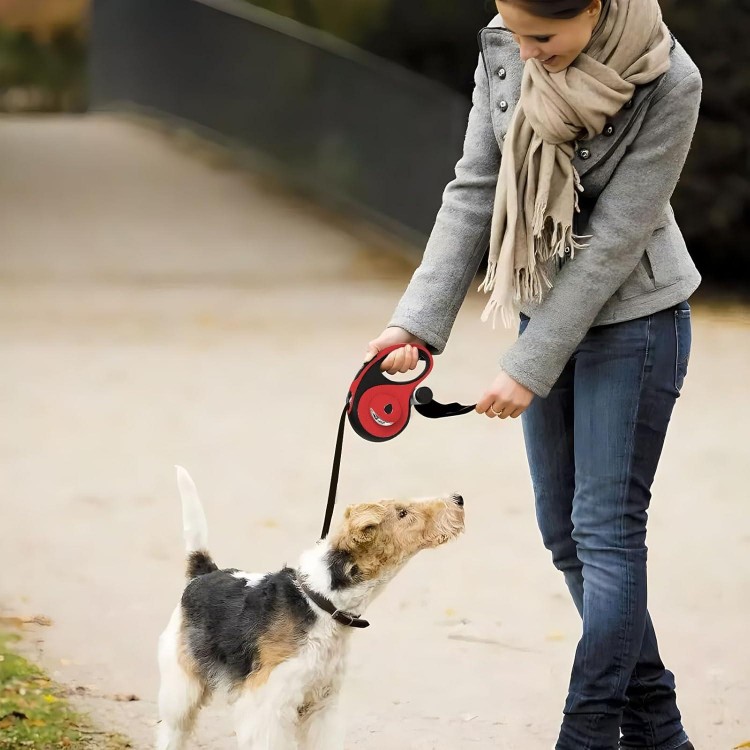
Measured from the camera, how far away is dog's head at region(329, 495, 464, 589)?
3498 millimetres

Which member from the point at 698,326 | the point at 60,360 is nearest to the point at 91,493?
the point at 60,360

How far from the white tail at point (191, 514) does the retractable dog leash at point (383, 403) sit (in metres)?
0.59

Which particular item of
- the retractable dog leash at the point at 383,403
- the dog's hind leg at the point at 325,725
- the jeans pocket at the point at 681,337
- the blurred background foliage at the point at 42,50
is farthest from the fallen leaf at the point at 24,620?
the blurred background foliage at the point at 42,50

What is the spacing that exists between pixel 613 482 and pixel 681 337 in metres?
0.40

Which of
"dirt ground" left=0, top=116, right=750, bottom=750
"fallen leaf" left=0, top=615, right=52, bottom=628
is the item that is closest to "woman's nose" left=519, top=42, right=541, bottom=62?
"dirt ground" left=0, top=116, right=750, bottom=750

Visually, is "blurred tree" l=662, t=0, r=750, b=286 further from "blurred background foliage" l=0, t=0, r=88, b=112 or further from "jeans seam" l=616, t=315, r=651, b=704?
"blurred background foliage" l=0, t=0, r=88, b=112

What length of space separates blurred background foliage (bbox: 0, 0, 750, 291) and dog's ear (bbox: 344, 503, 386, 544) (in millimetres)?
10133

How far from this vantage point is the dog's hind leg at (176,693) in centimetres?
355

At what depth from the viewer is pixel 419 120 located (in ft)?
47.9

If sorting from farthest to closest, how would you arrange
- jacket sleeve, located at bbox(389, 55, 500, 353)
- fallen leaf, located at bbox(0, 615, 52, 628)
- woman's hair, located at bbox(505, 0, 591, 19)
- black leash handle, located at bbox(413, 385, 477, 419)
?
fallen leaf, located at bbox(0, 615, 52, 628)
jacket sleeve, located at bbox(389, 55, 500, 353)
black leash handle, located at bbox(413, 385, 477, 419)
woman's hair, located at bbox(505, 0, 591, 19)

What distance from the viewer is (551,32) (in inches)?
116

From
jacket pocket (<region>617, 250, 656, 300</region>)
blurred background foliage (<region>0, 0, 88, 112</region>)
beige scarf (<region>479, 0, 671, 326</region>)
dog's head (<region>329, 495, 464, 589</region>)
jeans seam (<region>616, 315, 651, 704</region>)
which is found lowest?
blurred background foliage (<region>0, 0, 88, 112</region>)

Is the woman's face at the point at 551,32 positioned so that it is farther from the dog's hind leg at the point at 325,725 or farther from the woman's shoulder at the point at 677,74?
the dog's hind leg at the point at 325,725

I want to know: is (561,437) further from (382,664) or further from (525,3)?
(382,664)
